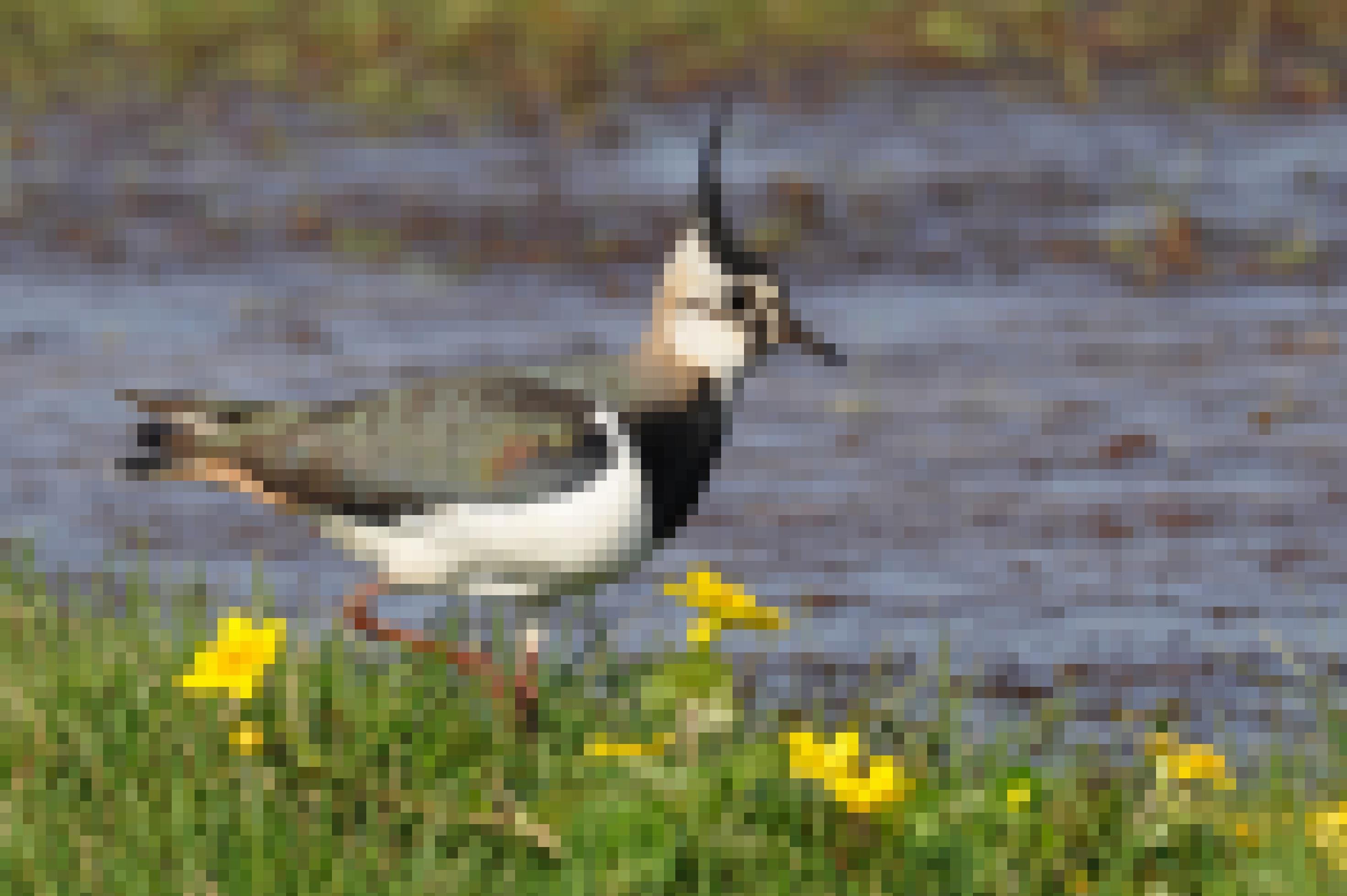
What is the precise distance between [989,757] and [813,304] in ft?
21.0

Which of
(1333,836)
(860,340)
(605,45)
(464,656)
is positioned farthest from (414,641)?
(605,45)

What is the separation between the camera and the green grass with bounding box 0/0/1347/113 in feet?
55.7

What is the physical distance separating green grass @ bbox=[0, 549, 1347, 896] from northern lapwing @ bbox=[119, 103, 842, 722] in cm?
29

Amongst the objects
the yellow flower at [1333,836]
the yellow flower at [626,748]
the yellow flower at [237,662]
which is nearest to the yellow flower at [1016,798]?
the yellow flower at [1333,836]

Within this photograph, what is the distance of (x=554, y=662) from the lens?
6383 millimetres

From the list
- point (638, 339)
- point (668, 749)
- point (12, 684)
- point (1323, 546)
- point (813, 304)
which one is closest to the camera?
point (668, 749)

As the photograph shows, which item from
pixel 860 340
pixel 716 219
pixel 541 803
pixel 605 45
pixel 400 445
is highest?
pixel 716 219

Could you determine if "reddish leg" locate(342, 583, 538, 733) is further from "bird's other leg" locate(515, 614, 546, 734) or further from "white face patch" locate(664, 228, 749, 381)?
"white face patch" locate(664, 228, 749, 381)

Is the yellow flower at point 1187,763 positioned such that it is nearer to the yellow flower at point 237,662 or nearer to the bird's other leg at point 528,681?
the bird's other leg at point 528,681

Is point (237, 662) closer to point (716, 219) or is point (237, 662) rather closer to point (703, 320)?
point (703, 320)

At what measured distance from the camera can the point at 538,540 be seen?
18.6ft

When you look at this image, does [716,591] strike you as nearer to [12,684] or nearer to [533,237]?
[12,684]

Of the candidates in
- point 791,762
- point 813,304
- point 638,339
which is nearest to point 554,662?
point 791,762

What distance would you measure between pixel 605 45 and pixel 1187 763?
12228 mm
